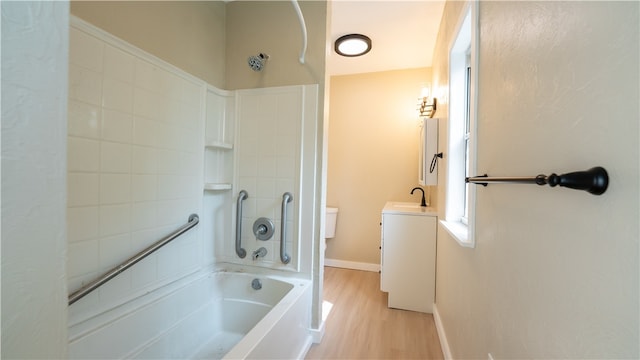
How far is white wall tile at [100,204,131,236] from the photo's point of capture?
1.17m

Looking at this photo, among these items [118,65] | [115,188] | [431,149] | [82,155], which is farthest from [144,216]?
[431,149]

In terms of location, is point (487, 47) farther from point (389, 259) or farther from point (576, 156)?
point (389, 259)

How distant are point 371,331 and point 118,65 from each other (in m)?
2.34

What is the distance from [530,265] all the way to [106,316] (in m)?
1.73

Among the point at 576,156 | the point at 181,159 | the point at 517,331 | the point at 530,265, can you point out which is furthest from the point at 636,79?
the point at 181,159

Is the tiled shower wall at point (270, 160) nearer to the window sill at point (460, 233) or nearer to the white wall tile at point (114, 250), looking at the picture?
the white wall tile at point (114, 250)

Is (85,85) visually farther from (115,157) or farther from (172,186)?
(172,186)

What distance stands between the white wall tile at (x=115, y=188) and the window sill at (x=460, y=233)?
170 cm

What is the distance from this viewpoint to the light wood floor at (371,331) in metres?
1.66

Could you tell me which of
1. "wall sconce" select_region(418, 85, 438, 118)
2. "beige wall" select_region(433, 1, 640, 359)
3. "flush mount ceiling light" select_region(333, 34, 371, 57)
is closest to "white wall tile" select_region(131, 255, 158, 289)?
"beige wall" select_region(433, 1, 640, 359)

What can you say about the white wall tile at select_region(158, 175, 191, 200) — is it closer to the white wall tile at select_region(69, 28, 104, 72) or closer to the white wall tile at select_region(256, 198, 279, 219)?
the white wall tile at select_region(256, 198, 279, 219)

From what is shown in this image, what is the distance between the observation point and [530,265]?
64 cm

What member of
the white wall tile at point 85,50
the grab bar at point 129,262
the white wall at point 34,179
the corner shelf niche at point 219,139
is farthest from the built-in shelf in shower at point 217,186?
the white wall at point 34,179

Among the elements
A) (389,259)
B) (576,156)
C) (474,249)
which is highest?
(576,156)
